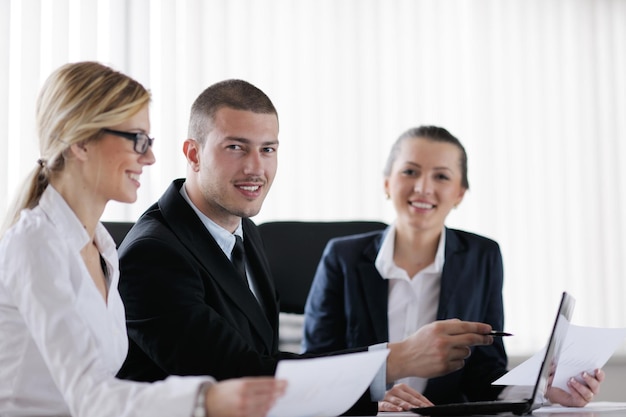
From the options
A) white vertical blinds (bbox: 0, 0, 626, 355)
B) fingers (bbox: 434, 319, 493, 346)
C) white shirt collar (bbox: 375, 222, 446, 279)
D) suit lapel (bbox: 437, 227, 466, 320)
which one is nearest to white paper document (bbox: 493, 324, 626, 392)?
fingers (bbox: 434, 319, 493, 346)

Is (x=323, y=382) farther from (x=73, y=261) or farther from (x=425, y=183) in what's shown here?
(x=425, y=183)

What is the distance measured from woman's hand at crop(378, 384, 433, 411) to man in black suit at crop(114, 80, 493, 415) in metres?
0.31

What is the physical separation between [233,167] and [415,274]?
2.99 ft

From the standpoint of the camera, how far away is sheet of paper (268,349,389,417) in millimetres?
1085

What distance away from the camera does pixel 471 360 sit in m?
2.43

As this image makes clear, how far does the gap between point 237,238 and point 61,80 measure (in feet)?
2.46

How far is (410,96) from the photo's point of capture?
3824 millimetres

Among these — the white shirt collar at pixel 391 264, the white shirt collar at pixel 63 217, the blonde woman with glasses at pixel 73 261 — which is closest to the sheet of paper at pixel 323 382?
the blonde woman with glasses at pixel 73 261

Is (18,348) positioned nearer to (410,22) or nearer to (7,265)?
(7,265)

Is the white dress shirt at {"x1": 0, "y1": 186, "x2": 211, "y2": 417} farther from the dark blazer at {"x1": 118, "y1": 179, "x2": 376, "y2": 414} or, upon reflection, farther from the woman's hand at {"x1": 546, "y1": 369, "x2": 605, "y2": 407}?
the woman's hand at {"x1": 546, "y1": 369, "x2": 605, "y2": 407}

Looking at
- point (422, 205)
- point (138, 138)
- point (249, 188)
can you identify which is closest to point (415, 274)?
point (422, 205)

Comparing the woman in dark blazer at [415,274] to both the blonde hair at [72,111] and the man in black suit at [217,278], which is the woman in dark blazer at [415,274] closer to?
the man in black suit at [217,278]

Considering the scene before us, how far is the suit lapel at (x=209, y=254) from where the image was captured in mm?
1759

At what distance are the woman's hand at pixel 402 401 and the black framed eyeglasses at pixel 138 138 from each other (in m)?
0.88
